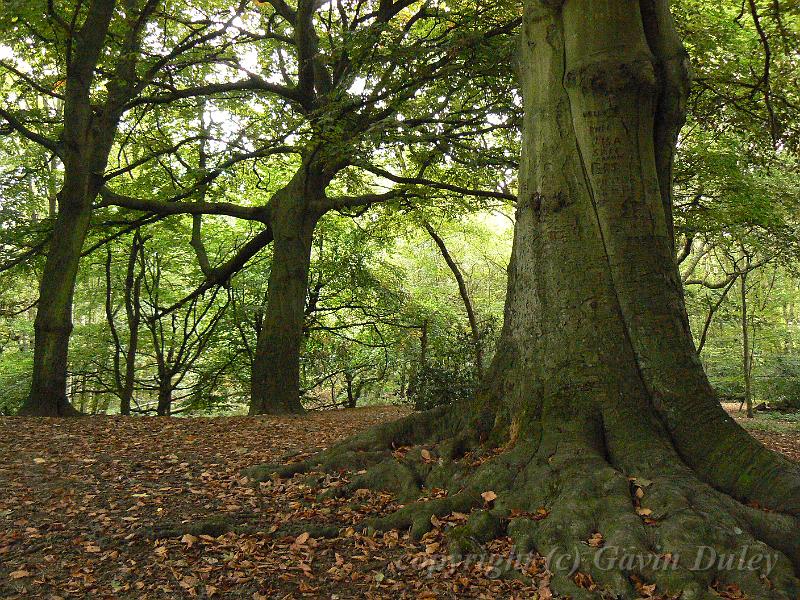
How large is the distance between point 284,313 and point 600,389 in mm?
6821

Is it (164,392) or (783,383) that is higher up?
(164,392)

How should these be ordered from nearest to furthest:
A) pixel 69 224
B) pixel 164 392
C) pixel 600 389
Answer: pixel 600 389 → pixel 69 224 → pixel 164 392

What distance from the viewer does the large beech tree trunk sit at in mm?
9828

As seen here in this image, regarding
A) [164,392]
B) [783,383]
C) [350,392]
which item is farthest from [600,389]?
[783,383]

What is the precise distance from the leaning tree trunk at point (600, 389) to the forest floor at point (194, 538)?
26cm

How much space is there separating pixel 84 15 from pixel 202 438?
22.4 ft

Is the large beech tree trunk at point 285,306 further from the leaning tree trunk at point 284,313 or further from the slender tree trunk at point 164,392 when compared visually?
the slender tree trunk at point 164,392

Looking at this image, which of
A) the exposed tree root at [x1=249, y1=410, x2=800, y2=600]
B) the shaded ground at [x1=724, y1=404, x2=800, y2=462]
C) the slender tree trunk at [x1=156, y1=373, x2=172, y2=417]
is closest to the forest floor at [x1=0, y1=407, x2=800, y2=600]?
the exposed tree root at [x1=249, y1=410, x2=800, y2=600]

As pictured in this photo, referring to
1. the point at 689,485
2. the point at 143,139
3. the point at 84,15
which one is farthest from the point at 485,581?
the point at 143,139

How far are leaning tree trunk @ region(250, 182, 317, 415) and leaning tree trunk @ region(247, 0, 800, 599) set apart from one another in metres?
4.68

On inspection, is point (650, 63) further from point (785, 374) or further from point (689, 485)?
point (785, 374)

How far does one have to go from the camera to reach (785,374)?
641 inches

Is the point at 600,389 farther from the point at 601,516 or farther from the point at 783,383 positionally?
the point at 783,383

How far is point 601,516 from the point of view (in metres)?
3.42
